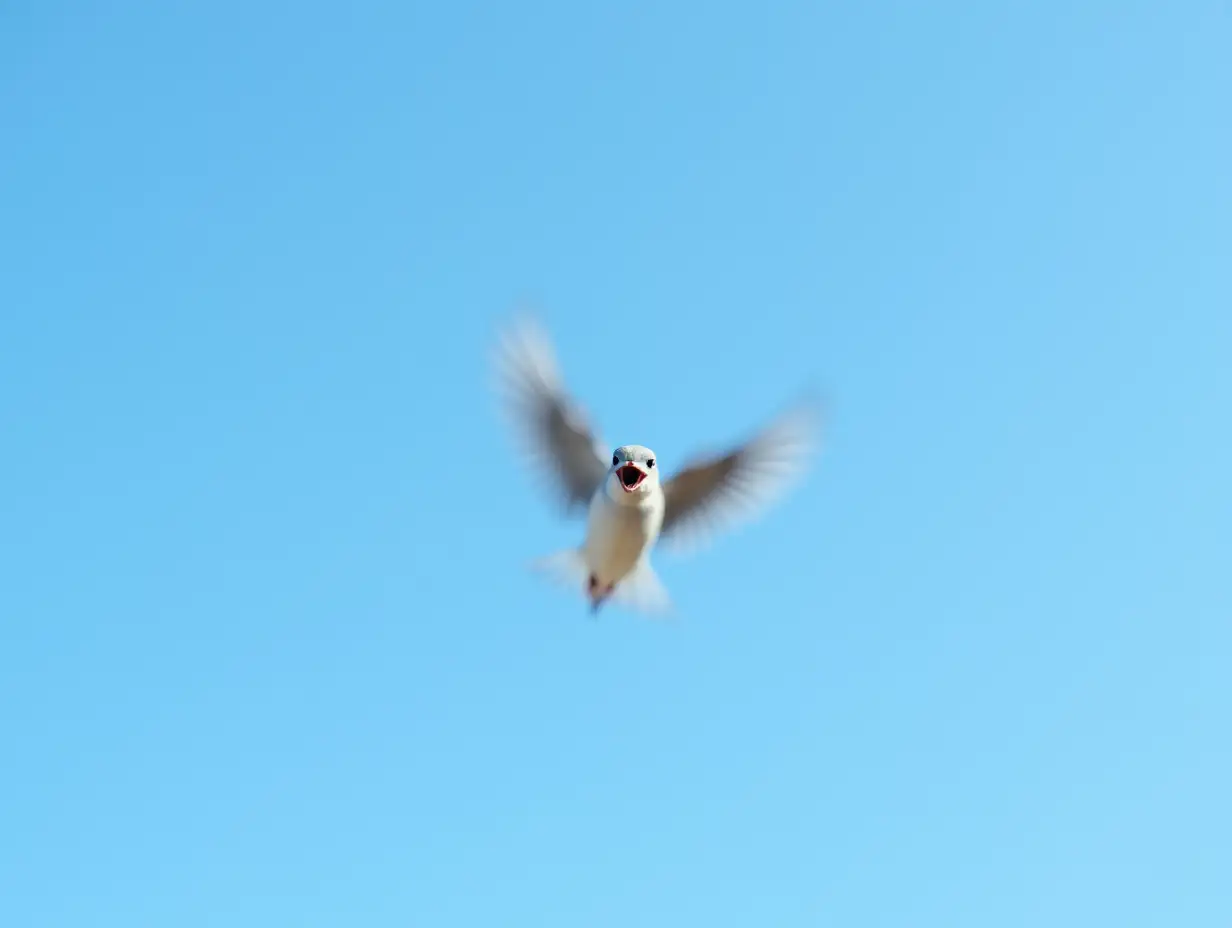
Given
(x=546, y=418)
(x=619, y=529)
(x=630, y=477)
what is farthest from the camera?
(x=546, y=418)

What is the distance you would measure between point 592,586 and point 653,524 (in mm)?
951

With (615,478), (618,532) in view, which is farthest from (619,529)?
(615,478)

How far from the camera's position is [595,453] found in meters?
14.9

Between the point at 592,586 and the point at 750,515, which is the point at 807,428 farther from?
the point at 592,586

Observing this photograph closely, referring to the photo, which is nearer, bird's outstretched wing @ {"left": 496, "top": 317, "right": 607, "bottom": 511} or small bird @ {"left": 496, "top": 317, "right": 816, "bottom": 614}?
small bird @ {"left": 496, "top": 317, "right": 816, "bottom": 614}

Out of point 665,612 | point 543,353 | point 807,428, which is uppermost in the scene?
point 543,353

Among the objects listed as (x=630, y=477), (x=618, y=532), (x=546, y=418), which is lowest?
(x=618, y=532)

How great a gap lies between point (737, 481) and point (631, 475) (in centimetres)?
192

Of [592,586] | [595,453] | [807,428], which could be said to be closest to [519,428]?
[595,453]

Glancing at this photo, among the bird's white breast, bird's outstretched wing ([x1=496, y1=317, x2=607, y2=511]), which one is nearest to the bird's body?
→ the bird's white breast

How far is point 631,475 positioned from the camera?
1366 centimetres

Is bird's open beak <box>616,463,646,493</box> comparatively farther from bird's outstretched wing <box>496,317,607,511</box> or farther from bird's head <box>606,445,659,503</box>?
bird's outstretched wing <box>496,317,607,511</box>

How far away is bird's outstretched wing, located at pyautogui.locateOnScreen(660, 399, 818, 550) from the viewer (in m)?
14.8

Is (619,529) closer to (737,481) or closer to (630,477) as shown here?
(630,477)
